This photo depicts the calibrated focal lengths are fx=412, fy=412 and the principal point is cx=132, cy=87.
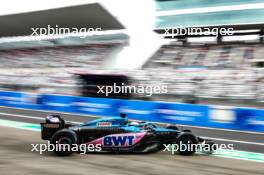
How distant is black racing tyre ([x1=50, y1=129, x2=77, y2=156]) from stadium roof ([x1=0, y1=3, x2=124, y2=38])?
30042 millimetres

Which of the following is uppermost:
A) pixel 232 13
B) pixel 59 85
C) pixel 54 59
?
pixel 232 13

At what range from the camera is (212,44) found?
1409 inches

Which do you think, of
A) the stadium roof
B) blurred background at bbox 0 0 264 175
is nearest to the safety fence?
blurred background at bbox 0 0 264 175

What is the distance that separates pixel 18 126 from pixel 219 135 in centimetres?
655

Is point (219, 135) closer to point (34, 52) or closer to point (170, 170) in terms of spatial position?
point (170, 170)

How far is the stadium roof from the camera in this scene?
126ft

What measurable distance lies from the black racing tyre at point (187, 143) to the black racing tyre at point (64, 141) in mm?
2164

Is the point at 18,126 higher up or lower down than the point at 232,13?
lower down

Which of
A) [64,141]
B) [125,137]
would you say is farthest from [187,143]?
[64,141]

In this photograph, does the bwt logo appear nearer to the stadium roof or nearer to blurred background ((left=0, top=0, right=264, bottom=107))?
blurred background ((left=0, top=0, right=264, bottom=107))

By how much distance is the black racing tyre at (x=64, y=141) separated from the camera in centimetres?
834

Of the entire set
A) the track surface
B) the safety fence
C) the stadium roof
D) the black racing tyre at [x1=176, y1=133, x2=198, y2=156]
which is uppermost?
the stadium roof

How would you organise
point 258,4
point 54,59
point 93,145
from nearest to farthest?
point 93,145 → point 258,4 → point 54,59

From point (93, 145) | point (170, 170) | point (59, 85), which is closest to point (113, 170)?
point (170, 170)
